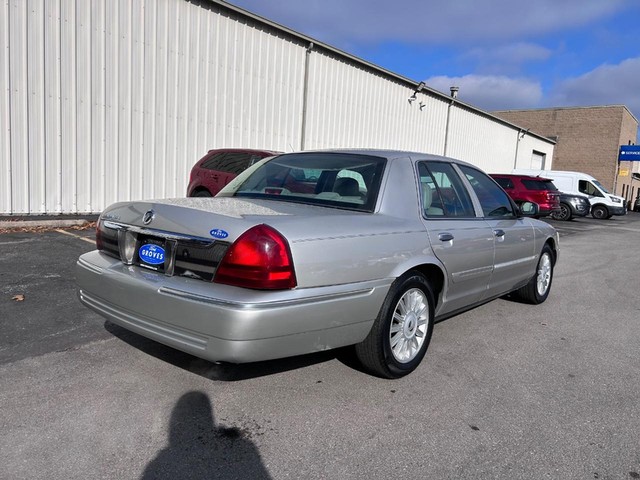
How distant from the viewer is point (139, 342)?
12.8 feet

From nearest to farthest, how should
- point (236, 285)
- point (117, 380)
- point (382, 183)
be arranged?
1. point (236, 285)
2. point (117, 380)
3. point (382, 183)

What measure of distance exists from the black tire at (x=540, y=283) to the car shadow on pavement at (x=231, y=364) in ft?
9.36

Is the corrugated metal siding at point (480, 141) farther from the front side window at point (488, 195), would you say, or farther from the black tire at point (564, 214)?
the front side window at point (488, 195)

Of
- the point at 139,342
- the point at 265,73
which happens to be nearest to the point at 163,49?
the point at 265,73

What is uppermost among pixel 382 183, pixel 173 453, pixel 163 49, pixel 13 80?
pixel 163 49

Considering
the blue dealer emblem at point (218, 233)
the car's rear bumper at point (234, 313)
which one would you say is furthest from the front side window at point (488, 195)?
the blue dealer emblem at point (218, 233)

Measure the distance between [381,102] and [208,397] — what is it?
16.0 metres

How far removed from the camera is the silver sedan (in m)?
2.67

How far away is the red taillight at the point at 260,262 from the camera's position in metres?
2.64

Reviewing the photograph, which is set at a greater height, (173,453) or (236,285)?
(236,285)

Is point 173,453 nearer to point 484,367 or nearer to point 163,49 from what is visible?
point 484,367

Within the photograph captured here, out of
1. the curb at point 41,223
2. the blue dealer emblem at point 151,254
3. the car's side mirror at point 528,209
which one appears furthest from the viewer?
the curb at point 41,223

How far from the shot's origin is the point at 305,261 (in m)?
2.75

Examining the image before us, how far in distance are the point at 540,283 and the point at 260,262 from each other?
429cm
